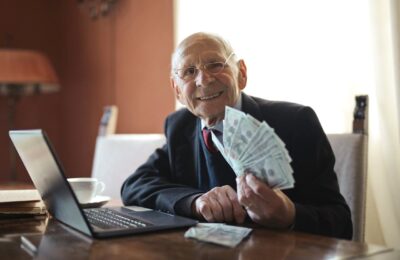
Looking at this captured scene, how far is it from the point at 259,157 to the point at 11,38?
3.11 m

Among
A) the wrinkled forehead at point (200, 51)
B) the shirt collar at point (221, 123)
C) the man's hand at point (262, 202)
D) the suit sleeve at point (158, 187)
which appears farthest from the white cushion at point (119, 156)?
the man's hand at point (262, 202)

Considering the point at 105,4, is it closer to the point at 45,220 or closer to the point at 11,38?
the point at 11,38

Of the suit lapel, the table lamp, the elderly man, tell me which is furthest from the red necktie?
the table lamp

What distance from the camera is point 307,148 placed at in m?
1.19

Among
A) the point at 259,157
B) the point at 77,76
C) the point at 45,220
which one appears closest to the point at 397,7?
the point at 259,157

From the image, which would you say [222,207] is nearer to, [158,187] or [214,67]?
[158,187]

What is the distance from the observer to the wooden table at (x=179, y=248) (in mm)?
713

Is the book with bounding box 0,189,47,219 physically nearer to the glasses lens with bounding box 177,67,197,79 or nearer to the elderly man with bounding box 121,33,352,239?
the elderly man with bounding box 121,33,352,239

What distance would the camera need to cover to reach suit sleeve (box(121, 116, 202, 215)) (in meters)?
1.14

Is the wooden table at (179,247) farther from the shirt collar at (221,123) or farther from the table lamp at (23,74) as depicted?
the table lamp at (23,74)

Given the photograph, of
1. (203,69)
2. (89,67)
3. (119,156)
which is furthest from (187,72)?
(89,67)

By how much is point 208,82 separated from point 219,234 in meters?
0.49

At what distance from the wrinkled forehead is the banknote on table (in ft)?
1.58

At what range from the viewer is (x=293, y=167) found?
1.19 meters
